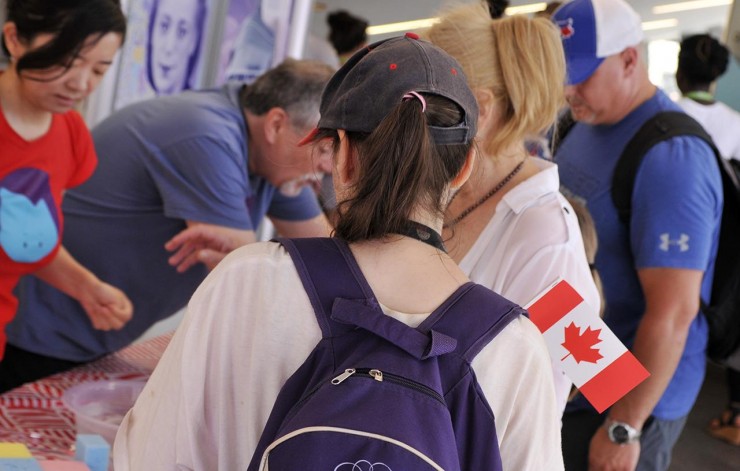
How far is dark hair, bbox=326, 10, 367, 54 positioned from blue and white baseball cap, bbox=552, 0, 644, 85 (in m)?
3.27

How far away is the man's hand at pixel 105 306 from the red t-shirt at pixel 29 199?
125 mm

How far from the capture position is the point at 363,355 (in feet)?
2.76

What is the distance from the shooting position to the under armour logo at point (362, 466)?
0.77 metres

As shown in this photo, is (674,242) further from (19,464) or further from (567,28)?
(19,464)

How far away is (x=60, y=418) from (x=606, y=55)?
148 cm

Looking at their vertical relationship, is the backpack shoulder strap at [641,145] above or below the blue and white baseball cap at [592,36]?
below

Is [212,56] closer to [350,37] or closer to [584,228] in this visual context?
[350,37]

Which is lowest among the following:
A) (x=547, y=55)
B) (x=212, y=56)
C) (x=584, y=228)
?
(x=212, y=56)

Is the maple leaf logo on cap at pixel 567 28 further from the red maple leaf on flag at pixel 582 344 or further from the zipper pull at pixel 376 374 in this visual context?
the zipper pull at pixel 376 374

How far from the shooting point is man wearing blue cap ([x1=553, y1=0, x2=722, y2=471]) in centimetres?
195

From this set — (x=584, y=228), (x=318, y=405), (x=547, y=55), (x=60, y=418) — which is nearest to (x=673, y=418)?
(x=584, y=228)

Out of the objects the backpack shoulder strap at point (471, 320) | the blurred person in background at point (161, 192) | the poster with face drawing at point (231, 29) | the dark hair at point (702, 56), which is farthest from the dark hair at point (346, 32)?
the backpack shoulder strap at point (471, 320)

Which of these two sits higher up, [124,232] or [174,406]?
[174,406]

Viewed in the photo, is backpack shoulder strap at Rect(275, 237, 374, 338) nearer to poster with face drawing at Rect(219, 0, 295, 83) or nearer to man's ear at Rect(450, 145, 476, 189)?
man's ear at Rect(450, 145, 476, 189)
